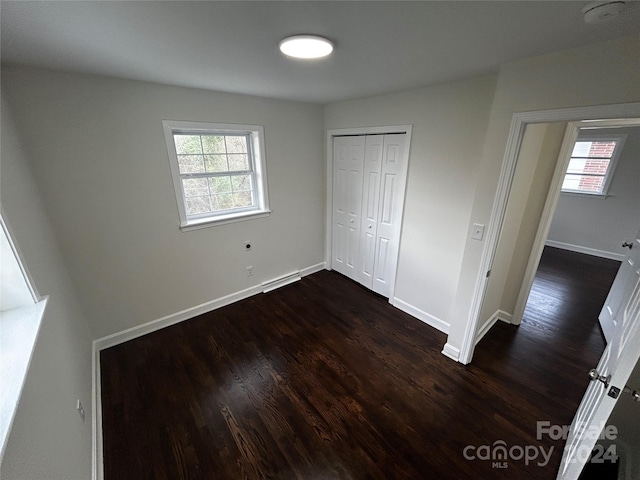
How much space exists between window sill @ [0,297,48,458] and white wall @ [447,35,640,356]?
2613 mm

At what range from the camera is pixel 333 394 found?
6.57 feet

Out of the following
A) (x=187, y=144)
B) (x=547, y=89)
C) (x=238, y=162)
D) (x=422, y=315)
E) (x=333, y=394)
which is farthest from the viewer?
(x=238, y=162)

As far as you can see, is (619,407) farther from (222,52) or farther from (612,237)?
(612,237)

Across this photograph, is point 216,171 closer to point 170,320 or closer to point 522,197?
point 170,320

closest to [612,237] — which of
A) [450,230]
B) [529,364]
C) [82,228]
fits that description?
[529,364]

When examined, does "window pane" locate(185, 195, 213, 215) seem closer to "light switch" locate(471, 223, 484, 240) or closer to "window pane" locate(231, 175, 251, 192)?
"window pane" locate(231, 175, 251, 192)

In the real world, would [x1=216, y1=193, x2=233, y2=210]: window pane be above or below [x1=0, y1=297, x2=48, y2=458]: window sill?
above

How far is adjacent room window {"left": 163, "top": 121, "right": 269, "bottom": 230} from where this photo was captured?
253cm

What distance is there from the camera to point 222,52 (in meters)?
1.52

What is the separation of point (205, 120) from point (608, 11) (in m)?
2.76

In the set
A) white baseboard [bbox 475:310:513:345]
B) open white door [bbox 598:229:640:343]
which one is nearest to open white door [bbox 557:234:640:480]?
white baseboard [bbox 475:310:513:345]

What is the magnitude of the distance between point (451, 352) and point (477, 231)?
3.83 feet

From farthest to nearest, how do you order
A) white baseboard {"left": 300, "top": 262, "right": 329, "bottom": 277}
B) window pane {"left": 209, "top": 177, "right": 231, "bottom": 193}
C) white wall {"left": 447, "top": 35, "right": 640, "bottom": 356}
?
white baseboard {"left": 300, "top": 262, "right": 329, "bottom": 277} → window pane {"left": 209, "top": 177, "right": 231, "bottom": 193} → white wall {"left": 447, "top": 35, "right": 640, "bottom": 356}

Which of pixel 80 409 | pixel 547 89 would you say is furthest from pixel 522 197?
pixel 80 409
